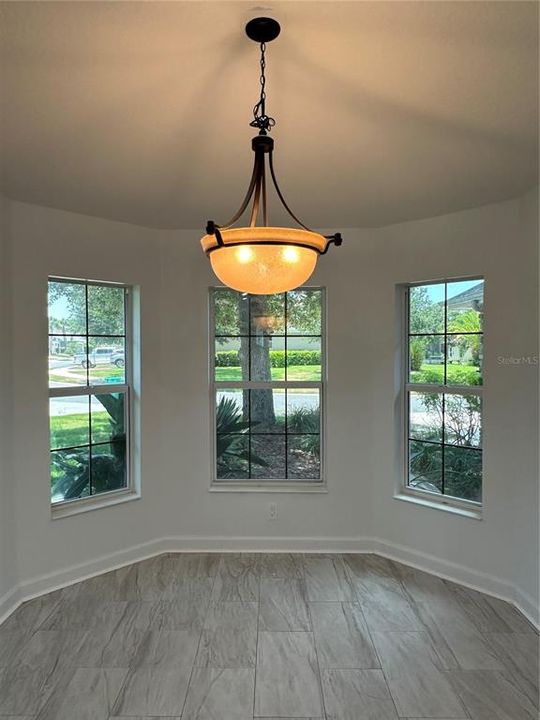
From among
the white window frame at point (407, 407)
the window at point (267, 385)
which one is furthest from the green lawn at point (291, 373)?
the white window frame at point (407, 407)

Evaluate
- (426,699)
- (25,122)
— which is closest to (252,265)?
(25,122)

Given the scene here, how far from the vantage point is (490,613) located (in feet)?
9.20

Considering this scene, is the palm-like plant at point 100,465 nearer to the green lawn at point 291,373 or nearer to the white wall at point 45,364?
the white wall at point 45,364

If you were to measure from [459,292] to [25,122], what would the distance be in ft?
9.06

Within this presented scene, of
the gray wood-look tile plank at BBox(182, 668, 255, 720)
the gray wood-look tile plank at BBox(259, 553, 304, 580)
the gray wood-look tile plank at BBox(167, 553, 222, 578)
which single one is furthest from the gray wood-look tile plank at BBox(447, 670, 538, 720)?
the gray wood-look tile plank at BBox(167, 553, 222, 578)

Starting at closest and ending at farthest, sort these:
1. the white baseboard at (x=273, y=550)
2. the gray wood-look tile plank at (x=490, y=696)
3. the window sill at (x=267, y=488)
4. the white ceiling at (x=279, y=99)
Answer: the white ceiling at (x=279, y=99) → the gray wood-look tile plank at (x=490, y=696) → the white baseboard at (x=273, y=550) → the window sill at (x=267, y=488)

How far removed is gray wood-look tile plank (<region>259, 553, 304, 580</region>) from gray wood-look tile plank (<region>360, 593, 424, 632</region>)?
0.56m

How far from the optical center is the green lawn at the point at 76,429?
127 inches

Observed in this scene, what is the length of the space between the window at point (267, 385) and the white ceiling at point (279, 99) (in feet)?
3.42

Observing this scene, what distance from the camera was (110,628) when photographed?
2.65 m

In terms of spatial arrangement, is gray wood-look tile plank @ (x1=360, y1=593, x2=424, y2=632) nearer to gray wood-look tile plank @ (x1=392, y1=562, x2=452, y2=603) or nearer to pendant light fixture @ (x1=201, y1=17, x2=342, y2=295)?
gray wood-look tile plank @ (x1=392, y1=562, x2=452, y2=603)

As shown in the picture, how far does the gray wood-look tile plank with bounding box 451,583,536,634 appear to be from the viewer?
8.72 feet

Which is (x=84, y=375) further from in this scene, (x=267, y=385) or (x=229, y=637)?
(x=229, y=637)

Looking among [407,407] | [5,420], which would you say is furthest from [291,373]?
[5,420]
